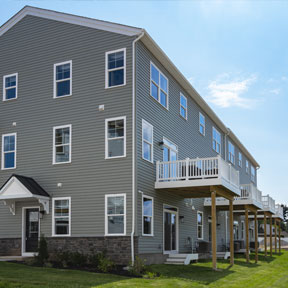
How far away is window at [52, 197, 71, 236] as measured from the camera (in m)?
17.6

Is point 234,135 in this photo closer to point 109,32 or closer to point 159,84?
point 159,84

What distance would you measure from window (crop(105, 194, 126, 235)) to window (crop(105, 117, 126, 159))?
5.40 ft

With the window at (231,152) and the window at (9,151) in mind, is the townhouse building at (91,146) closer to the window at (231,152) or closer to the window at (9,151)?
the window at (9,151)

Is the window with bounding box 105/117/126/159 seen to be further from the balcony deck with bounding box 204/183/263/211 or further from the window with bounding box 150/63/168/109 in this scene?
the balcony deck with bounding box 204/183/263/211

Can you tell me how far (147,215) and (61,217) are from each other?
11.6 feet

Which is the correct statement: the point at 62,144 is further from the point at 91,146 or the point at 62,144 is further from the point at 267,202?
the point at 267,202

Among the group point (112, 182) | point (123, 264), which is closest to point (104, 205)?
point (112, 182)

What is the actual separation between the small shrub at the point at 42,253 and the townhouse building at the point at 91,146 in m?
0.81

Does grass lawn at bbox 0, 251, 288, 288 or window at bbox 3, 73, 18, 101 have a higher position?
window at bbox 3, 73, 18, 101

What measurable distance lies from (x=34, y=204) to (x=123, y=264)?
5.09 metres

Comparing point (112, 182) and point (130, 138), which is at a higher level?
point (130, 138)

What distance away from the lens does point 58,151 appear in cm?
1842

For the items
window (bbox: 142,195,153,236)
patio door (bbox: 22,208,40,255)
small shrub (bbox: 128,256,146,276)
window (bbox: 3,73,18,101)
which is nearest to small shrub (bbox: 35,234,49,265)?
patio door (bbox: 22,208,40,255)

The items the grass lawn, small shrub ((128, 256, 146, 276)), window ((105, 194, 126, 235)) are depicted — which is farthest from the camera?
window ((105, 194, 126, 235))
